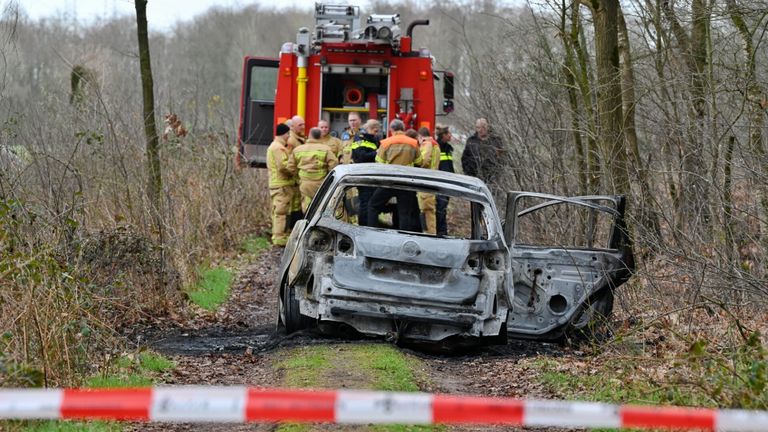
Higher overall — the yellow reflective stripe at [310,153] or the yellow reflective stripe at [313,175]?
the yellow reflective stripe at [310,153]

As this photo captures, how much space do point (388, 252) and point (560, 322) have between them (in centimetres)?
198

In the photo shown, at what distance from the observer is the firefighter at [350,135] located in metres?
17.3

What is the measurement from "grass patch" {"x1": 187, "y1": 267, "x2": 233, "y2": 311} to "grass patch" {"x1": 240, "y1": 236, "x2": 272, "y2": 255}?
256 centimetres

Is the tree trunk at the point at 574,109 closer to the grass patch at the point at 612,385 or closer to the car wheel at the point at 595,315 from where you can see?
the car wheel at the point at 595,315

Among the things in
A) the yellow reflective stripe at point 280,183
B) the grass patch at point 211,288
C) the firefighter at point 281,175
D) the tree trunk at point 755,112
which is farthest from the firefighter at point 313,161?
the tree trunk at point 755,112

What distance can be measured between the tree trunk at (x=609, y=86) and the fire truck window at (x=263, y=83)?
8.17 metres

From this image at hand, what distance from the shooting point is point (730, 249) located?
996cm

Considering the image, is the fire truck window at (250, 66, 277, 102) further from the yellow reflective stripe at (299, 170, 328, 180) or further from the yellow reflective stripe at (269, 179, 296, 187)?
the yellow reflective stripe at (299, 170, 328, 180)

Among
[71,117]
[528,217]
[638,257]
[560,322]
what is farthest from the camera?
[528,217]

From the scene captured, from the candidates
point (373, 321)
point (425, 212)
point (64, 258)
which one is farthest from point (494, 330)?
point (425, 212)

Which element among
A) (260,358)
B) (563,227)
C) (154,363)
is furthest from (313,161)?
(154,363)

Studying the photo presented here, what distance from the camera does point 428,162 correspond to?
1656 cm

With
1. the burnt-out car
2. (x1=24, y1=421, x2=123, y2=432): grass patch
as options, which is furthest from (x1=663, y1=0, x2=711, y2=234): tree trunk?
(x1=24, y1=421, x2=123, y2=432): grass patch

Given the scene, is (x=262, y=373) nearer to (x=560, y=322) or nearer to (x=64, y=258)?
(x=64, y=258)
